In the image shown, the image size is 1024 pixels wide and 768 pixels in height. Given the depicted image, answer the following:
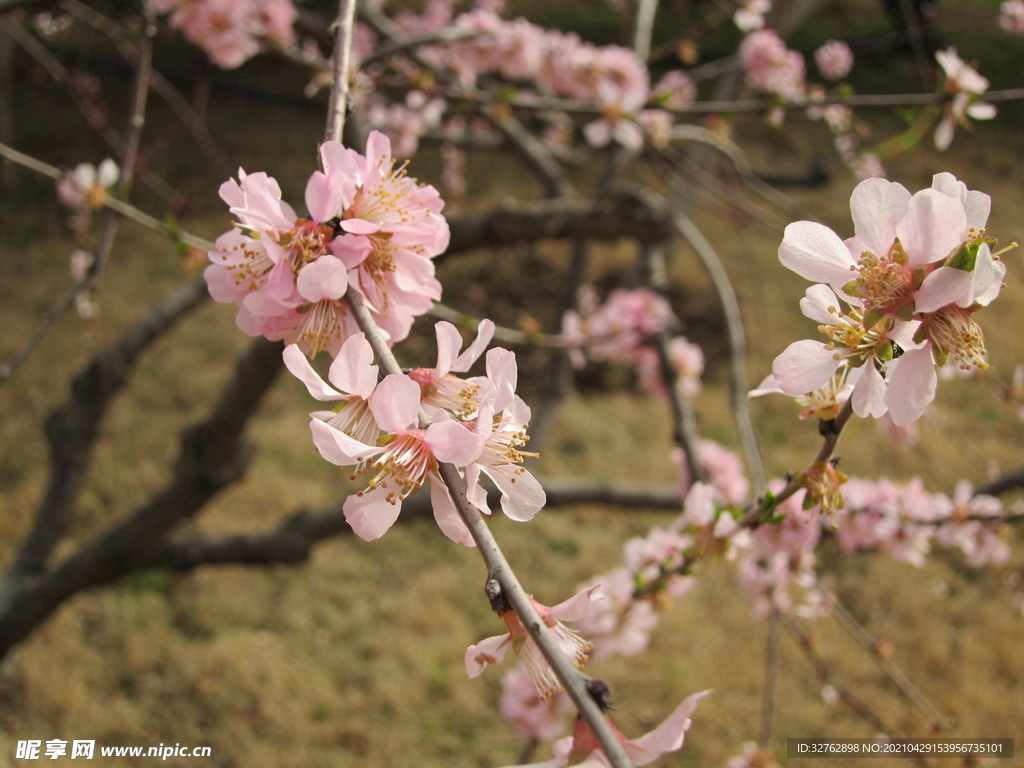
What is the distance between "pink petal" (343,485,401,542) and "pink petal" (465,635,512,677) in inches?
3.2

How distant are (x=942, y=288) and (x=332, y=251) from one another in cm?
34

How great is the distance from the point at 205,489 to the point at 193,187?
4.25 m

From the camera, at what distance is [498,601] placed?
0.33 metres

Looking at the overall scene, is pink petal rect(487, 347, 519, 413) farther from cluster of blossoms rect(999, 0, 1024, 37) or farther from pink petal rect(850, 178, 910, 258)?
cluster of blossoms rect(999, 0, 1024, 37)

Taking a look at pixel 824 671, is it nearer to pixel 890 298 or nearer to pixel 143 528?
pixel 890 298

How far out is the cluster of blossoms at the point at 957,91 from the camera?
36.6 inches

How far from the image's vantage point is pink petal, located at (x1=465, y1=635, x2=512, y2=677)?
36 centimetres

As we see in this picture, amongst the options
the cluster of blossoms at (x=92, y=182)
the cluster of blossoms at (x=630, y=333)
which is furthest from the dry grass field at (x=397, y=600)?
the cluster of blossoms at (x=92, y=182)

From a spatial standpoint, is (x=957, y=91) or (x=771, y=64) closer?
(x=957, y=91)

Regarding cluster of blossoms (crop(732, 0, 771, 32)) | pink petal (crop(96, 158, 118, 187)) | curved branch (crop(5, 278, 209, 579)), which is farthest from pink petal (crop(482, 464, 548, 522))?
cluster of blossoms (crop(732, 0, 771, 32))

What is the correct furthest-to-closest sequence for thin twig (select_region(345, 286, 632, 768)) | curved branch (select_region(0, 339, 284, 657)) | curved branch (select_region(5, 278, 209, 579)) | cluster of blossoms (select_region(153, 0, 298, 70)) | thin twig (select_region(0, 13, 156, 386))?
curved branch (select_region(5, 278, 209, 579))
curved branch (select_region(0, 339, 284, 657))
cluster of blossoms (select_region(153, 0, 298, 70))
thin twig (select_region(0, 13, 156, 386))
thin twig (select_region(345, 286, 632, 768))

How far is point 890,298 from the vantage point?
361 millimetres

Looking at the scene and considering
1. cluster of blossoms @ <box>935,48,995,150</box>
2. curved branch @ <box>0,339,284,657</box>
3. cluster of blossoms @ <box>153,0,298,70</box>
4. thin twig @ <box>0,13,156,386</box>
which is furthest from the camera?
curved branch @ <box>0,339,284,657</box>

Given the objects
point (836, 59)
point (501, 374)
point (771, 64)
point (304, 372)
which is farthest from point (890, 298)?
point (836, 59)
